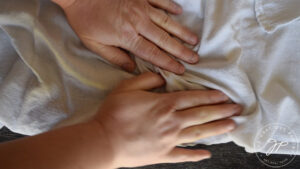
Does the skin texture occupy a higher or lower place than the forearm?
higher

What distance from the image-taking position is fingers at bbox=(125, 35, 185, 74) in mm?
565

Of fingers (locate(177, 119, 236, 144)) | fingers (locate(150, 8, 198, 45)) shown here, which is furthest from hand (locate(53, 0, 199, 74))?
fingers (locate(177, 119, 236, 144))

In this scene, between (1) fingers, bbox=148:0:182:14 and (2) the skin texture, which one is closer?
(2) the skin texture

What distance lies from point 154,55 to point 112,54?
0.10m

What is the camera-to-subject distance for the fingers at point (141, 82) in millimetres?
543

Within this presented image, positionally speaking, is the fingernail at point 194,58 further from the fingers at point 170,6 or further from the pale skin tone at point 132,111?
the fingers at point 170,6

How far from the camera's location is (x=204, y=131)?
1.75 ft

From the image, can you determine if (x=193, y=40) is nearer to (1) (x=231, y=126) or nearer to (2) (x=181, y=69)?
(2) (x=181, y=69)

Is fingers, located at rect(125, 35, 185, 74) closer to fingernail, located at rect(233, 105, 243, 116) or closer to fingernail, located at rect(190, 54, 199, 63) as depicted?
fingernail, located at rect(190, 54, 199, 63)

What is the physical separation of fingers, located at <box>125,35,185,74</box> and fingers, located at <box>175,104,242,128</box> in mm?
97

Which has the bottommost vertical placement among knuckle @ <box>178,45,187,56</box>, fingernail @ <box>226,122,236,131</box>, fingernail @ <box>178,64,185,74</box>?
fingernail @ <box>226,122,236,131</box>

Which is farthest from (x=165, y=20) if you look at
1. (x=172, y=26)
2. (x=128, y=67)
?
(x=128, y=67)

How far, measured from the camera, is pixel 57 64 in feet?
1.93

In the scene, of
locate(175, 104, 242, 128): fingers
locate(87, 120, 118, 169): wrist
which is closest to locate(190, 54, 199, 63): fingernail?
locate(175, 104, 242, 128): fingers
